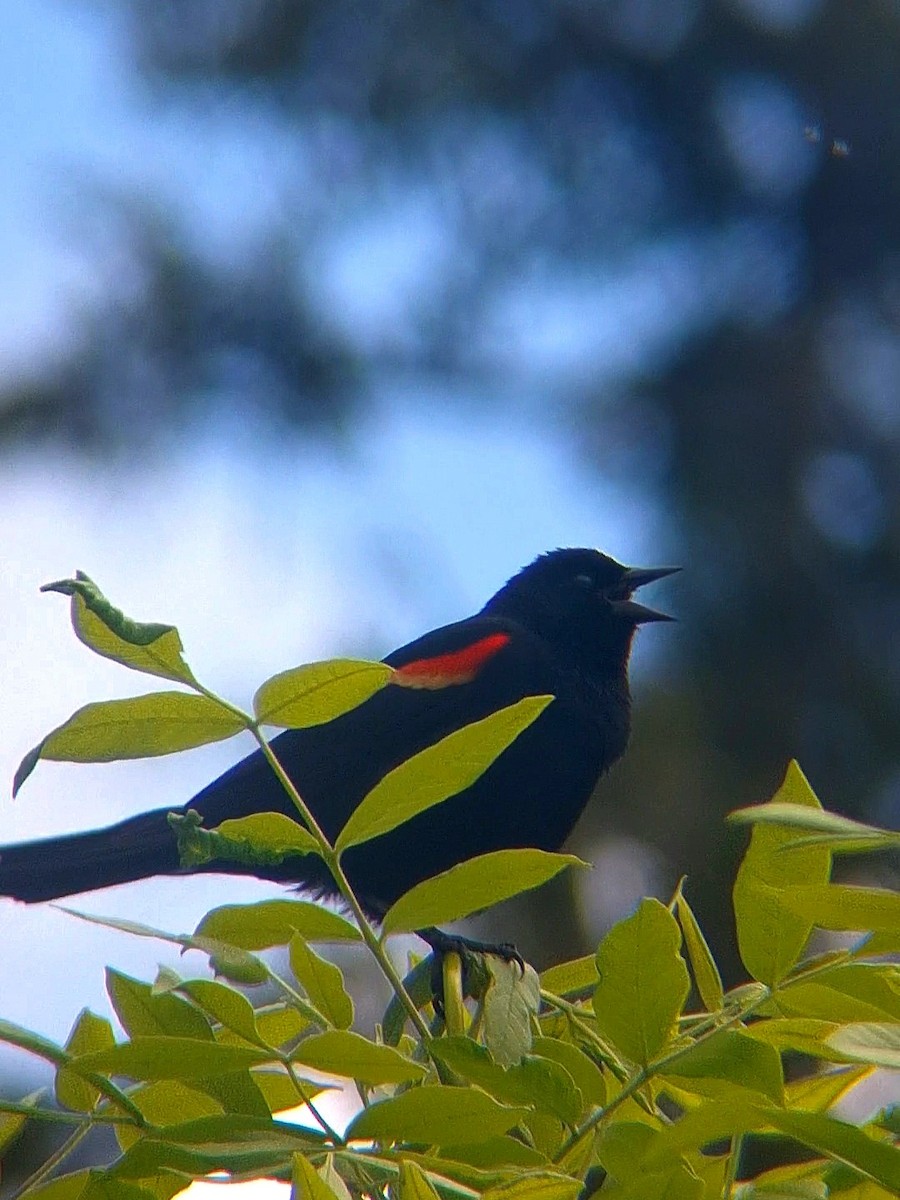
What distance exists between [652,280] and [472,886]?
7216 mm

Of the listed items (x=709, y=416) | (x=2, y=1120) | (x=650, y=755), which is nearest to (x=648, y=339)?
(x=709, y=416)

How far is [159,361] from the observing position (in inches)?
285

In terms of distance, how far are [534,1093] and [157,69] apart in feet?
23.7

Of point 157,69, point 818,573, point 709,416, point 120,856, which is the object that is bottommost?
point 120,856

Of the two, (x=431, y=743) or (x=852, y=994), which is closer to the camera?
(x=852, y=994)

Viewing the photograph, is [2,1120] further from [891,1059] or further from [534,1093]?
[891,1059]

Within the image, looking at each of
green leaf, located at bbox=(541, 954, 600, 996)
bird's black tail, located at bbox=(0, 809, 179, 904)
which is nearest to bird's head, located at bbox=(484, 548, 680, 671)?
bird's black tail, located at bbox=(0, 809, 179, 904)

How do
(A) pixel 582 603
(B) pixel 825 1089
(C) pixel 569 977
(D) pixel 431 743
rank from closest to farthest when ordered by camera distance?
(B) pixel 825 1089
(C) pixel 569 977
(D) pixel 431 743
(A) pixel 582 603

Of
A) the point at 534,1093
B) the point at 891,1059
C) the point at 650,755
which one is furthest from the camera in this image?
the point at 650,755

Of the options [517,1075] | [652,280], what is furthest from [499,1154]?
[652,280]

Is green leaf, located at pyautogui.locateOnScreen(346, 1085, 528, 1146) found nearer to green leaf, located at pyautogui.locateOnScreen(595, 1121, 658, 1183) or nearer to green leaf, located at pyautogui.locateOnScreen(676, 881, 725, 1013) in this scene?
green leaf, located at pyautogui.locateOnScreen(595, 1121, 658, 1183)

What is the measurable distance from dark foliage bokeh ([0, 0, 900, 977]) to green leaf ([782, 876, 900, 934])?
5.92 metres

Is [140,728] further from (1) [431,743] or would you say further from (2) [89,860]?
(1) [431,743]

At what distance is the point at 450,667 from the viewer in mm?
2383
